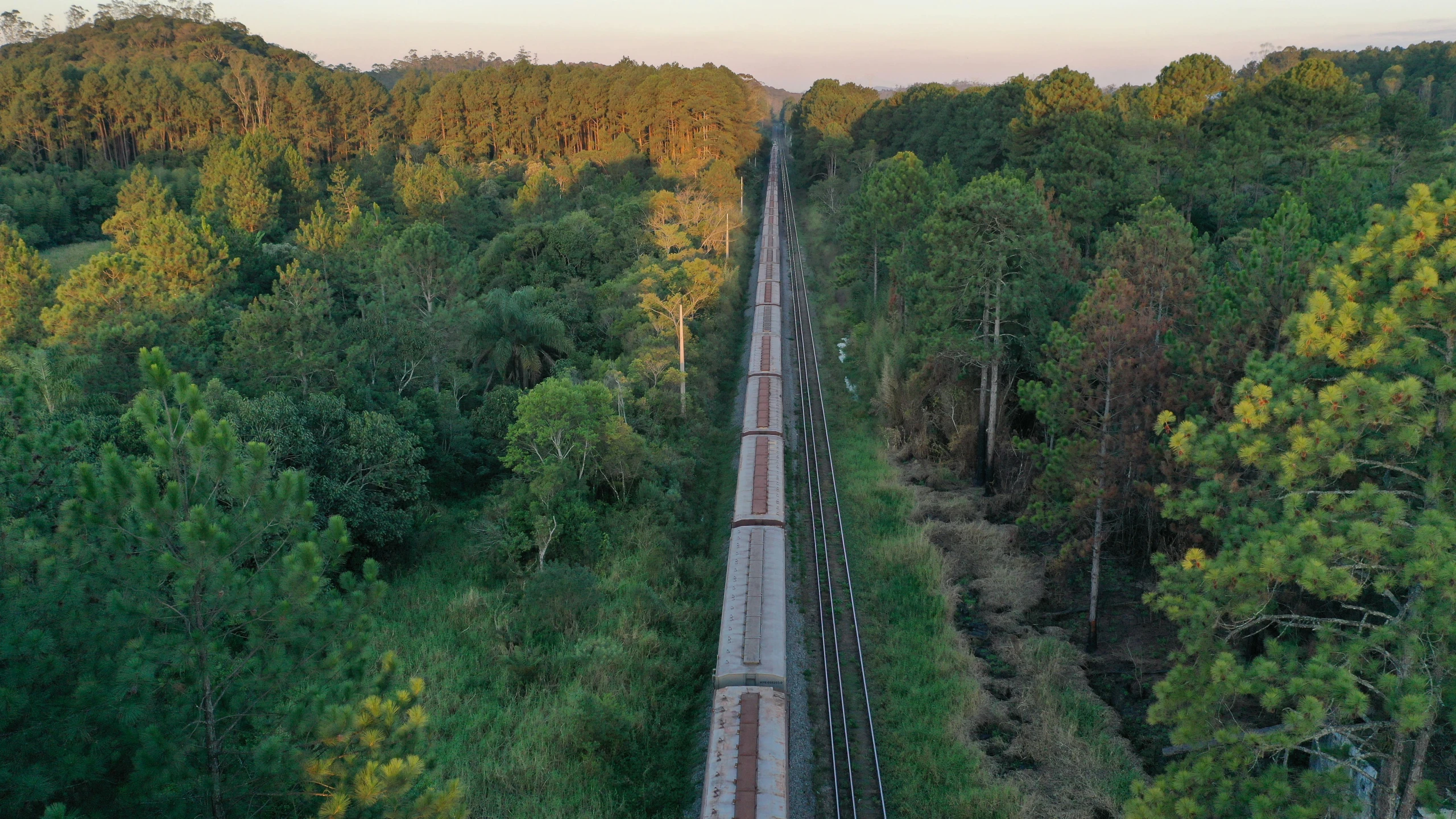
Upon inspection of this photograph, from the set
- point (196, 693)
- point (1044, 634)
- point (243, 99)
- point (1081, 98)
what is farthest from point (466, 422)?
point (243, 99)

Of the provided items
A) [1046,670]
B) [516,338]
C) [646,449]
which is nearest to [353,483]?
[646,449]

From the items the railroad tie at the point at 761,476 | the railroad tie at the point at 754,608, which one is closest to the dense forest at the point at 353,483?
the railroad tie at the point at 754,608

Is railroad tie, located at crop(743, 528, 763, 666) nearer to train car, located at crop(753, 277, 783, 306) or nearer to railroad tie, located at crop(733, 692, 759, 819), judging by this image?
railroad tie, located at crop(733, 692, 759, 819)

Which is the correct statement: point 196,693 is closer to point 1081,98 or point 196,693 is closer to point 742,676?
point 742,676

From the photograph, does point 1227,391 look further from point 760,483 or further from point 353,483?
point 353,483

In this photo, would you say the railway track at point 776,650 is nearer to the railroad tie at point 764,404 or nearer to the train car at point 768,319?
the railroad tie at point 764,404

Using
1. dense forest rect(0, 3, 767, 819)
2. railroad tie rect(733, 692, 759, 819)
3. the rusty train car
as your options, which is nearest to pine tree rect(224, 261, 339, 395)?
dense forest rect(0, 3, 767, 819)

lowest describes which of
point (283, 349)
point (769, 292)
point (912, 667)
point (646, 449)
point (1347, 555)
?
point (912, 667)

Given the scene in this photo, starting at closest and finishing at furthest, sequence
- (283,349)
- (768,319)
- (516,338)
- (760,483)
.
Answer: (760,483), (283,349), (516,338), (768,319)
